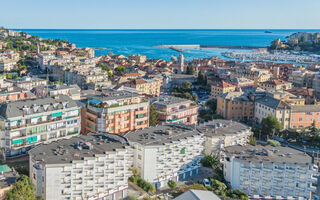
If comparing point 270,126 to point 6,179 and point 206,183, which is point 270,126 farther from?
point 6,179

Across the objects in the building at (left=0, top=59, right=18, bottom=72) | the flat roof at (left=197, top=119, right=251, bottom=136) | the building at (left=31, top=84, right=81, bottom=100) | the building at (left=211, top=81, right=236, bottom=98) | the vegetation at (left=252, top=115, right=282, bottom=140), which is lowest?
the vegetation at (left=252, top=115, right=282, bottom=140)

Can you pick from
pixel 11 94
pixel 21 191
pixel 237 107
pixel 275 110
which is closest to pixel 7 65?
pixel 11 94

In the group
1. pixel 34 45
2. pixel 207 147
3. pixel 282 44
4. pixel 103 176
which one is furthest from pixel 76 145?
pixel 282 44

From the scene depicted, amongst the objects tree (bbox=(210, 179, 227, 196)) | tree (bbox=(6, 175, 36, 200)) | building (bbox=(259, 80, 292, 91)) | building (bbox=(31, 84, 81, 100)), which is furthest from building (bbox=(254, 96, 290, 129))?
tree (bbox=(6, 175, 36, 200))

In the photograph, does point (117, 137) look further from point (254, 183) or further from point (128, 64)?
point (128, 64)

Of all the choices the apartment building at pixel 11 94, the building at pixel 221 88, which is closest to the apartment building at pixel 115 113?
the apartment building at pixel 11 94

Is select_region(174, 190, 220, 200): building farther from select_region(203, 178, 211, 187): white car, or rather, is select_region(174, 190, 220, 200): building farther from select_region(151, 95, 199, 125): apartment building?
select_region(151, 95, 199, 125): apartment building

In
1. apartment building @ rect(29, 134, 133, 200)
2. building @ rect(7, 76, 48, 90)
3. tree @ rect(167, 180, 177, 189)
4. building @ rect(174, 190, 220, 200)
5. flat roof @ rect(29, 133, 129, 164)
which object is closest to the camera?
building @ rect(174, 190, 220, 200)
